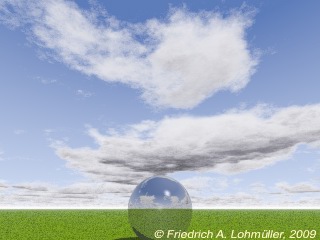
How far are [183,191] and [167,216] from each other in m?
1.03

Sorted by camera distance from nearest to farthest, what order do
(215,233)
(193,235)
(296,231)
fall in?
(193,235), (215,233), (296,231)

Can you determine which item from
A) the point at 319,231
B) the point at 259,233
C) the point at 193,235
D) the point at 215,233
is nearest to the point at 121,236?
the point at 193,235

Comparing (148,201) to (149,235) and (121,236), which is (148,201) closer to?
(149,235)

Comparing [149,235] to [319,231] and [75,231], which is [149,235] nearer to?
[75,231]

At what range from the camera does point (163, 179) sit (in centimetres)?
1233

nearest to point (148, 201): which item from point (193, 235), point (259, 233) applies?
point (193, 235)

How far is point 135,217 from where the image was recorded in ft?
40.6

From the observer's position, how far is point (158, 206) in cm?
1168

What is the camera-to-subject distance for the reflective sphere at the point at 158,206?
38.4 feet

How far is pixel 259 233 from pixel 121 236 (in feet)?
19.1

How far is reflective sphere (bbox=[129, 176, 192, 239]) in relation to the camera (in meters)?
11.7

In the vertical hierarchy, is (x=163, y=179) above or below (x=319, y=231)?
above

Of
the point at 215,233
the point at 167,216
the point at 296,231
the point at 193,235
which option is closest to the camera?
the point at 167,216

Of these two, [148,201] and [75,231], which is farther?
[75,231]
